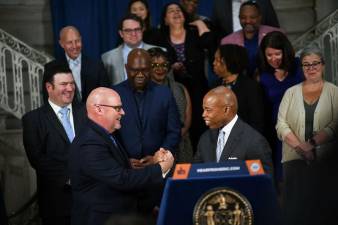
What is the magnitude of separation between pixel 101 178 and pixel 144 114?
144 centimetres

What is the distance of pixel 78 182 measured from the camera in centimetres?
380

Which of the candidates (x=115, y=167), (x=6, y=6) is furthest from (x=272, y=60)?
(x=6, y=6)

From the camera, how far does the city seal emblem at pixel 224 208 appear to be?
8.23 ft

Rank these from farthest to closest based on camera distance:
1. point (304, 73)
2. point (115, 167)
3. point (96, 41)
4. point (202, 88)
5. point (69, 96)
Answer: point (96, 41)
point (202, 88)
point (304, 73)
point (69, 96)
point (115, 167)

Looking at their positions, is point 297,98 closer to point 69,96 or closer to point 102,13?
point 69,96

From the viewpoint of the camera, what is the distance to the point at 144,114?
506 cm

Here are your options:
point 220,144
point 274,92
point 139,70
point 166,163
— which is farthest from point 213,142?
point 274,92

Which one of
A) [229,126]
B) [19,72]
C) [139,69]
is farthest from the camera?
[19,72]

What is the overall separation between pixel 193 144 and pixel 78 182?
2.44 metres

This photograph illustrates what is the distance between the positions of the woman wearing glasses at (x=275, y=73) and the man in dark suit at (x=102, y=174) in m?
1.90

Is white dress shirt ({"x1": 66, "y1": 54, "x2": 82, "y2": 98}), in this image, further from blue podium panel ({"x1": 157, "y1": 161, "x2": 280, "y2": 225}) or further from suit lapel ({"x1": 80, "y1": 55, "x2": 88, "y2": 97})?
blue podium panel ({"x1": 157, "y1": 161, "x2": 280, "y2": 225})

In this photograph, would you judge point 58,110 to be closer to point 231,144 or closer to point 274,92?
point 231,144

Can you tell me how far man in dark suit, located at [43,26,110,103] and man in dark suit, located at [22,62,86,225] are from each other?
705 mm

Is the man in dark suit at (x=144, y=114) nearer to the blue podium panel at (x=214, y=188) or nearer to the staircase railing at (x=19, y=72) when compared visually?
the blue podium panel at (x=214, y=188)
